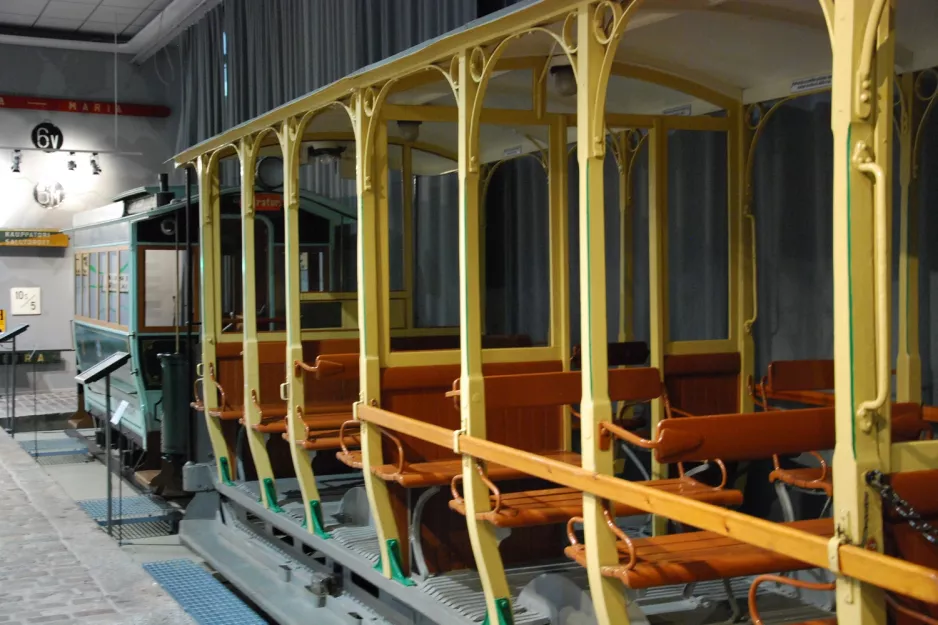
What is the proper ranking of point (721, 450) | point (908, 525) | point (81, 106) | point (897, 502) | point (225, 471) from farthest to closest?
point (81, 106) → point (225, 471) → point (721, 450) → point (908, 525) → point (897, 502)

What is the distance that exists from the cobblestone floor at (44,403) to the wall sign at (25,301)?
120 cm

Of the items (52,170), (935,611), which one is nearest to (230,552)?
(935,611)

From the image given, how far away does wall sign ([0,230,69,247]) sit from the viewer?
17062mm

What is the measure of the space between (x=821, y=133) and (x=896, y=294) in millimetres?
972

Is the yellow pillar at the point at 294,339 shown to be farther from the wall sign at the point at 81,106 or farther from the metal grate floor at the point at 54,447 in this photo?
the wall sign at the point at 81,106

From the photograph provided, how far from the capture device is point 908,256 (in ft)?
17.6

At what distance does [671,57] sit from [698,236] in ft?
6.37

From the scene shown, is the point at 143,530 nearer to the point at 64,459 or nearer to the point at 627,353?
the point at 64,459

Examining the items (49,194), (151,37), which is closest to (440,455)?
(151,37)

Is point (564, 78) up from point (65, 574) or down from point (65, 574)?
up

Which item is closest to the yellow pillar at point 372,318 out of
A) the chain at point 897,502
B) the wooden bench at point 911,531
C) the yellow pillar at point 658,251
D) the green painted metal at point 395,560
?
the green painted metal at point 395,560

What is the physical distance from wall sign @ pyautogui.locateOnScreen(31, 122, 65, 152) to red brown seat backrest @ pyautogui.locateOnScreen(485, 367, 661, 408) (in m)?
14.3

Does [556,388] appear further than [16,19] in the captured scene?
No

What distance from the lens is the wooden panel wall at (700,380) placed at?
600cm
